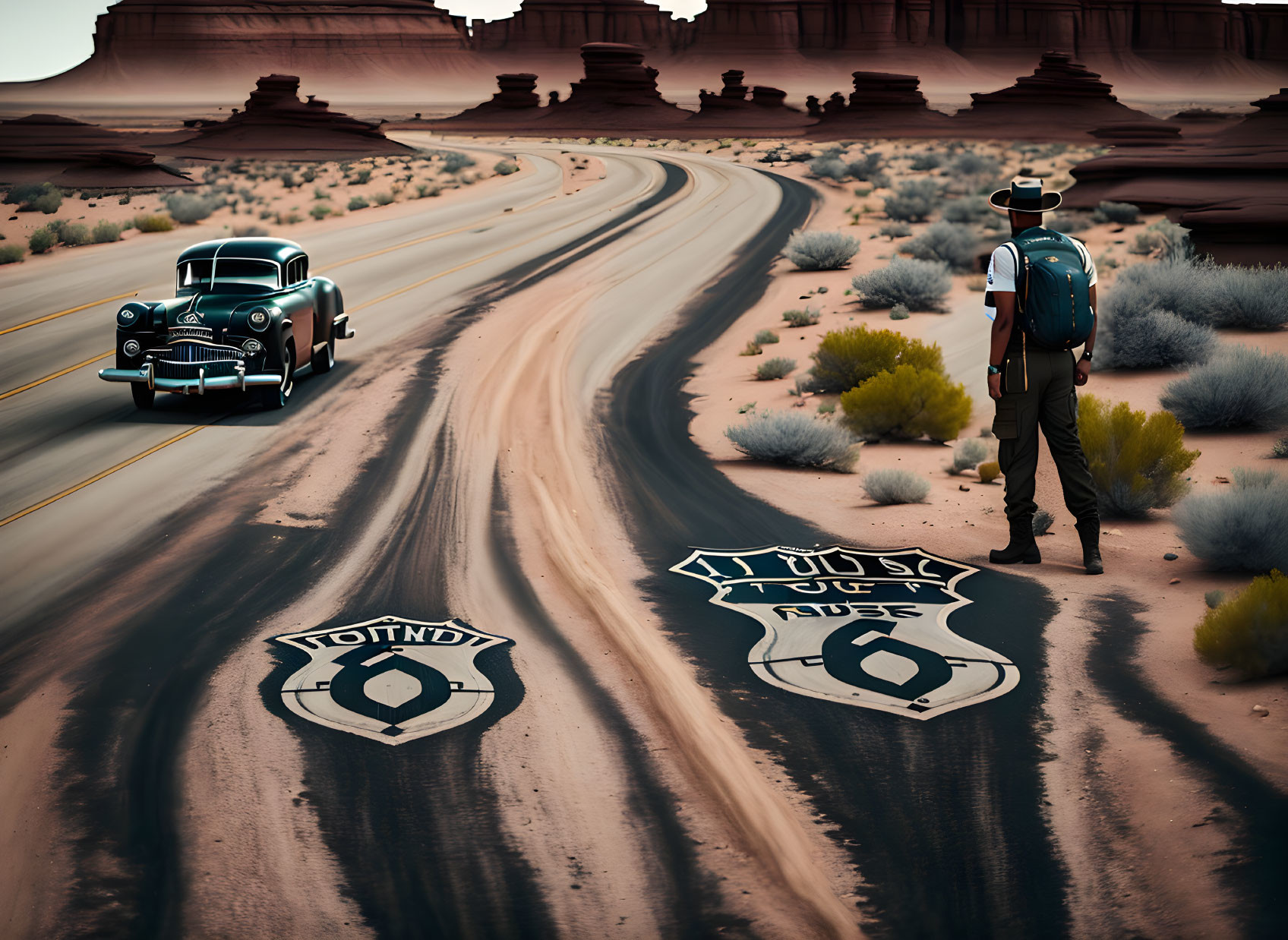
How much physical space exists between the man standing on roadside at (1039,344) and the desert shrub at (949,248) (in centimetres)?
1629

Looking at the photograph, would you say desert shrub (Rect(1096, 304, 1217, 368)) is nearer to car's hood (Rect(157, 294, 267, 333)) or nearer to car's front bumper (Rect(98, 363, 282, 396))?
car's front bumper (Rect(98, 363, 282, 396))

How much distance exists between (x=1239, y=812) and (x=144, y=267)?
2597 cm

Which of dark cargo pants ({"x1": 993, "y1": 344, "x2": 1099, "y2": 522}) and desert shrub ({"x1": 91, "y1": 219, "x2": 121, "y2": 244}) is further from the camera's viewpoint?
desert shrub ({"x1": 91, "y1": 219, "x2": 121, "y2": 244})

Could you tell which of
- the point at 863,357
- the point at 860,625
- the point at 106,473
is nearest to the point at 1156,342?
the point at 863,357

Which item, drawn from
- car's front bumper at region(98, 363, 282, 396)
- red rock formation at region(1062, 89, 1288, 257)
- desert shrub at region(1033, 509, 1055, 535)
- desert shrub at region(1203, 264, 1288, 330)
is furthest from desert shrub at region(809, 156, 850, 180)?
desert shrub at region(1033, 509, 1055, 535)

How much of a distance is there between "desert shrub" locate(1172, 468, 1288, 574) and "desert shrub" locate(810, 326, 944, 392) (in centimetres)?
648

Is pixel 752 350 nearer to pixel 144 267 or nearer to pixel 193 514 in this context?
pixel 193 514

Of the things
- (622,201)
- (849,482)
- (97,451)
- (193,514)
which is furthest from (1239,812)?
(622,201)

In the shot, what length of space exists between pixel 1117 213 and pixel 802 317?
1244cm

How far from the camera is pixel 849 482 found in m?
11.1

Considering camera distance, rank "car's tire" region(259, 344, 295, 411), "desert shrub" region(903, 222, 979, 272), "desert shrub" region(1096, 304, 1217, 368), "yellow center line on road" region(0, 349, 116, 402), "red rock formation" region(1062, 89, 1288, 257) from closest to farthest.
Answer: "desert shrub" region(1096, 304, 1217, 368)
"car's tire" region(259, 344, 295, 411)
"yellow center line on road" region(0, 349, 116, 402)
"red rock formation" region(1062, 89, 1288, 257)
"desert shrub" region(903, 222, 979, 272)

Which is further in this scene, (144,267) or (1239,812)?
(144,267)

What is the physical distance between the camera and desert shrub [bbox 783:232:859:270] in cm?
2416

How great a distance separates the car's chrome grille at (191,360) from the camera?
13.5 metres
